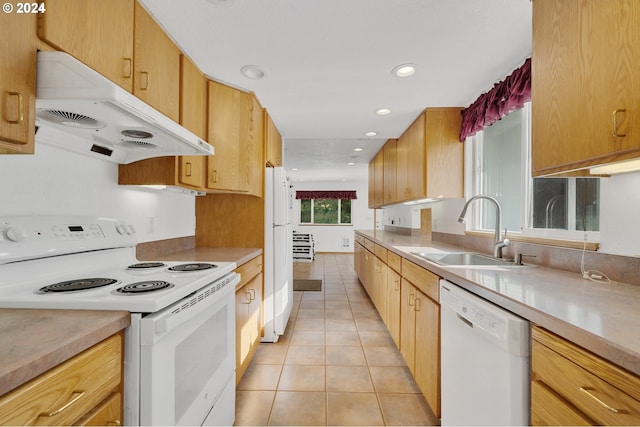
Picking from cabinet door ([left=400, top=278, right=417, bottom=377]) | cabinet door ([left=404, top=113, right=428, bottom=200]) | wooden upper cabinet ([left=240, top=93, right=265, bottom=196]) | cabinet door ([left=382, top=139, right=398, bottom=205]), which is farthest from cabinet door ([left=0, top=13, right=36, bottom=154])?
cabinet door ([left=382, top=139, right=398, bottom=205])

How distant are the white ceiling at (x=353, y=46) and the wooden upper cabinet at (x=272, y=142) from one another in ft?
0.69

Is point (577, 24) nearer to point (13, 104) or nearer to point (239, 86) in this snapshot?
point (13, 104)

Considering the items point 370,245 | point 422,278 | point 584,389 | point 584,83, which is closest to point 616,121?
point 584,83

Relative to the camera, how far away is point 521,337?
88 centimetres

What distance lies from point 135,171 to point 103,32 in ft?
2.52

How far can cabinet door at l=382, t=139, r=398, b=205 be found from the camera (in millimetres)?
3732

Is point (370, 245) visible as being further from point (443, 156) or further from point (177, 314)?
point (177, 314)

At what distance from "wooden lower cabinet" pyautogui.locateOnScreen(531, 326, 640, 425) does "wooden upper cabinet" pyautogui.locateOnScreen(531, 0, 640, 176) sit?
0.61 metres

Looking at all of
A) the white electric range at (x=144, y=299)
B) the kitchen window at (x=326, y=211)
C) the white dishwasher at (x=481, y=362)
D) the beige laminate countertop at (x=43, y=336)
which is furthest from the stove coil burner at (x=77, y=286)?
the kitchen window at (x=326, y=211)

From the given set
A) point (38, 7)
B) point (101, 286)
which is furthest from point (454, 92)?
point (101, 286)

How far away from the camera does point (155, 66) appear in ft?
4.80

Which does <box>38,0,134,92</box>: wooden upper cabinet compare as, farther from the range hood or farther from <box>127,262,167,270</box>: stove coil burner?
<box>127,262,167,270</box>: stove coil burner

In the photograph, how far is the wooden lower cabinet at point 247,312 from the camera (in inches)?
70.8

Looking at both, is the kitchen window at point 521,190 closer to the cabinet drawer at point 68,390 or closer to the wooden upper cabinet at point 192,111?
the cabinet drawer at point 68,390
